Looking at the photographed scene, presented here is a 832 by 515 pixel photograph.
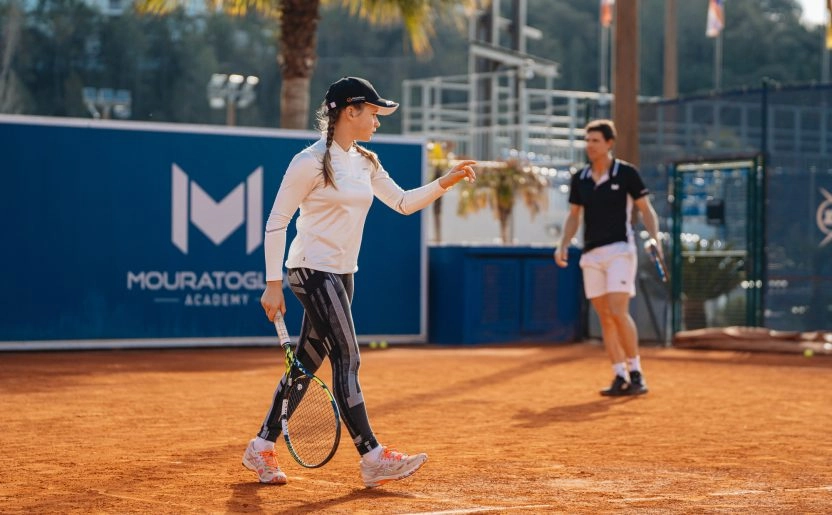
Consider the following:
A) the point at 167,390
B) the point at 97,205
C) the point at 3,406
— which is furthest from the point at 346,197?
the point at 97,205

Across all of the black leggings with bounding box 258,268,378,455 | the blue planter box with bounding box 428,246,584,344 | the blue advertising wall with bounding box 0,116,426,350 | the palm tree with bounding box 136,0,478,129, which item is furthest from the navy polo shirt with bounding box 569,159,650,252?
the palm tree with bounding box 136,0,478,129

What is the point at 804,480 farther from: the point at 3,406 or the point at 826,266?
the point at 826,266

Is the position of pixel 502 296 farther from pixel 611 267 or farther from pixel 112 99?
pixel 112 99

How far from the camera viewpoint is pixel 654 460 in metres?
7.50

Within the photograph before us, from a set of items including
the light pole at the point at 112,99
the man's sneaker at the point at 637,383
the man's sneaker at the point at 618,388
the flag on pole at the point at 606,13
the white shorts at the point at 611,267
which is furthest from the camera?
the light pole at the point at 112,99

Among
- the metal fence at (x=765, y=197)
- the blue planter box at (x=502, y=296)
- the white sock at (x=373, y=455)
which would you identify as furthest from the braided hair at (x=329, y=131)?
the blue planter box at (x=502, y=296)

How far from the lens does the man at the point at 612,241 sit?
10.9 m

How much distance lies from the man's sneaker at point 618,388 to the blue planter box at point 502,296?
617 cm

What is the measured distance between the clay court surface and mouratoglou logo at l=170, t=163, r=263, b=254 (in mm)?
1920

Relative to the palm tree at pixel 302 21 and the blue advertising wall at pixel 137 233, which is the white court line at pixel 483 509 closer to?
the blue advertising wall at pixel 137 233

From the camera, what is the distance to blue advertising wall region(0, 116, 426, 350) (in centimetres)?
1494

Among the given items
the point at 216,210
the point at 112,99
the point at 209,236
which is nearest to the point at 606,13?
the point at 112,99

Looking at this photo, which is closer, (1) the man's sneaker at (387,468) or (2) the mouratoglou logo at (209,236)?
(1) the man's sneaker at (387,468)

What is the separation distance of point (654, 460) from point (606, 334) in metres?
3.79
